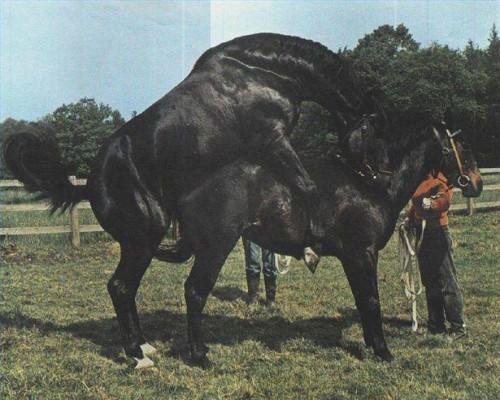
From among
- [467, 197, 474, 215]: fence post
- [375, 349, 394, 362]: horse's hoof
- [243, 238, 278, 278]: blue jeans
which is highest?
[467, 197, 474, 215]: fence post

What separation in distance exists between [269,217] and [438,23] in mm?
2585

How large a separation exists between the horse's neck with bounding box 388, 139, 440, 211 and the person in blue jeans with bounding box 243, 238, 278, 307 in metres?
2.35

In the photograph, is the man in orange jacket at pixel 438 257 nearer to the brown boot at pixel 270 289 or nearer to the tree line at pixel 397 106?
the tree line at pixel 397 106

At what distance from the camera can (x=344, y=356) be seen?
466 centimetres

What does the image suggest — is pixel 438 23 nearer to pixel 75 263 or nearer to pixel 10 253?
pixel 75 263

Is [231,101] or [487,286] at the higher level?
[231,101]

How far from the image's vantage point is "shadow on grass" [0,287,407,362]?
5055 mm

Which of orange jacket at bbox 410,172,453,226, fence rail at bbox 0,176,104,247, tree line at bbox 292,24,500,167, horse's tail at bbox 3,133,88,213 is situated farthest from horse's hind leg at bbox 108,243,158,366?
fence rail at bbox 0,176,104,247

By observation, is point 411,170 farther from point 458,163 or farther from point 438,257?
point 438,257

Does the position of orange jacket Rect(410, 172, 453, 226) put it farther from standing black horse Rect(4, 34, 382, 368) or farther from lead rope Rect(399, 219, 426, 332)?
standing black horse Rect(4, 34, 382, 368)

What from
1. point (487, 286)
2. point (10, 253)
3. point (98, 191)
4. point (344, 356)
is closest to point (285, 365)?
point (344, 356)

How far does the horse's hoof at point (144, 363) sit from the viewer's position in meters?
4.34

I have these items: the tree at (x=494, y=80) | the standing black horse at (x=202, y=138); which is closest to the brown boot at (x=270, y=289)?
the standing black horse at (x=202, y=138)

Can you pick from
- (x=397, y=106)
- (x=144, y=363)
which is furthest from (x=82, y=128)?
(x=397, y=106)
